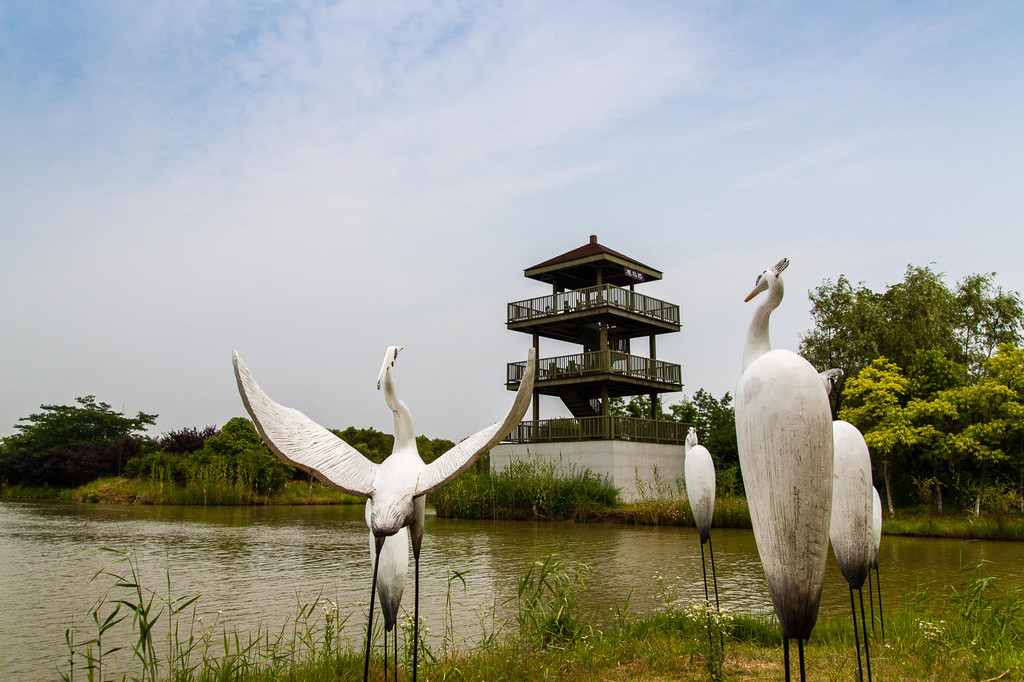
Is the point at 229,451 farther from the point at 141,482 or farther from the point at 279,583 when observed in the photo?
the point at 279,583

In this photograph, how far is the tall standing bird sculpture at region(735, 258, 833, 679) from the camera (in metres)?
2.63

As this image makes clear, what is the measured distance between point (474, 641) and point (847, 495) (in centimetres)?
329

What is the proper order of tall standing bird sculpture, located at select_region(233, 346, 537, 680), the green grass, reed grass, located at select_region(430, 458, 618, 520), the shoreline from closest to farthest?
tall standing bird sculpture, located at select_region(233, 346, 537, 680) < the green grass < the shoreline < reed grass, located at select_region(430, 458, 618, 520)

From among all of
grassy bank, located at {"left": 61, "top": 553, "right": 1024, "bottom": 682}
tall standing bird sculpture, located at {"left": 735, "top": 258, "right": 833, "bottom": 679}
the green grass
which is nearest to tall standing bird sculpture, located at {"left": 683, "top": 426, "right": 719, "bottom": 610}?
grassy bank, located at {"left": 61, "top": 553, "right": 1024, "bottom": 682}

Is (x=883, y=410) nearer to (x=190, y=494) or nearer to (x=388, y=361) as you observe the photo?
(x=388, y=361)

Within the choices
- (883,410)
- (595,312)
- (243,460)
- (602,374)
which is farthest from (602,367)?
(243,460)

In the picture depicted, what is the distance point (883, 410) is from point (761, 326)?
18.0 metres

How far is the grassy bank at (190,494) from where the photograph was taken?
26625 mm

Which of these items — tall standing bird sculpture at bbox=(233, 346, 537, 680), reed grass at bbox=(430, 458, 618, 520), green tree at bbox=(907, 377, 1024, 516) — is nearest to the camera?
tall standing bird sculpture at bbox=(233, 346, 537, 680)

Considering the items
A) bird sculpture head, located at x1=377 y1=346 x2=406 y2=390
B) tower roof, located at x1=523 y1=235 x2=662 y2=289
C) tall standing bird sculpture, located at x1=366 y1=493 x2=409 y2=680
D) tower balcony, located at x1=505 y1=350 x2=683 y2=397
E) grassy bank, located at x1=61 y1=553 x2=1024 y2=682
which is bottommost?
grassy bank, located at x1=61 y1=553 x2=1024 y2=682

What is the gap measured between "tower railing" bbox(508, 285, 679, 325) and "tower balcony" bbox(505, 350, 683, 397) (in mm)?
1644

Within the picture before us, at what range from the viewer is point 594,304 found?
2536 cm

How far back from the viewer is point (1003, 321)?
25000mm

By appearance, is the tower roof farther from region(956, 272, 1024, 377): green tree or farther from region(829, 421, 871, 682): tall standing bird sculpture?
region(829, 421, 871, 682): tall standing bird sculpture
